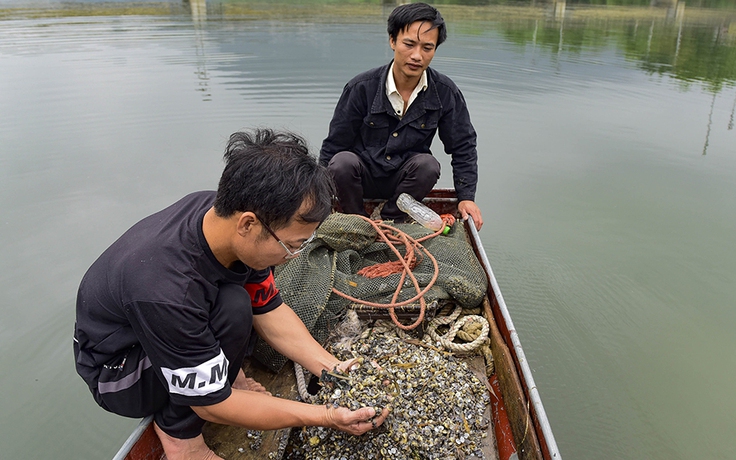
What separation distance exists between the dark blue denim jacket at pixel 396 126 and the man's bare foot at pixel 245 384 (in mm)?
1624

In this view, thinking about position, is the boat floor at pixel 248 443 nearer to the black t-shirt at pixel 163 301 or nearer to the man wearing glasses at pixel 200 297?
the man wearing glasses at pixel 200 297

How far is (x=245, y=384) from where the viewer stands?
1.96m

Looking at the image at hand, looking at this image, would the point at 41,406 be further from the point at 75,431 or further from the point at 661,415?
the point at 661,415

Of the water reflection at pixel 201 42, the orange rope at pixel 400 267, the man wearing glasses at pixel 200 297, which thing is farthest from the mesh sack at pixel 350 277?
the water reflection at pixel 201 42

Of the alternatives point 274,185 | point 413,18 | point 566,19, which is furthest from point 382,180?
point 566,19

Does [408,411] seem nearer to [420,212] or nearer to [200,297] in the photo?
[200,297]

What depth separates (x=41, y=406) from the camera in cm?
261

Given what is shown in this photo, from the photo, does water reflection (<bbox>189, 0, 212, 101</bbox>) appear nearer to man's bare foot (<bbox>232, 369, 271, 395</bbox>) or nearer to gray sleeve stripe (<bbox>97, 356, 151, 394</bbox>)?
man's bare foot (<bbox>232, 369, 271, 395</bbox>)

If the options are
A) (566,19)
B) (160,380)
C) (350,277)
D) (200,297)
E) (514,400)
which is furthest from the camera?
(566,19)

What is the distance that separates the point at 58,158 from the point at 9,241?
6.68ft

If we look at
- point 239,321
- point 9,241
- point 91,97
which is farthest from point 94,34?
point 239,321

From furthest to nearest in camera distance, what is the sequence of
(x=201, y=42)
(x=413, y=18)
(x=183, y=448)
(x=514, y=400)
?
(x=201, y=42) < (x=413, y=18) < (x=514, y=400) < (x=183, y=448)

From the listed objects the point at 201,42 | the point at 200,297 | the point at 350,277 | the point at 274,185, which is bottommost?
the point at 350,277

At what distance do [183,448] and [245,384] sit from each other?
1.09ft
